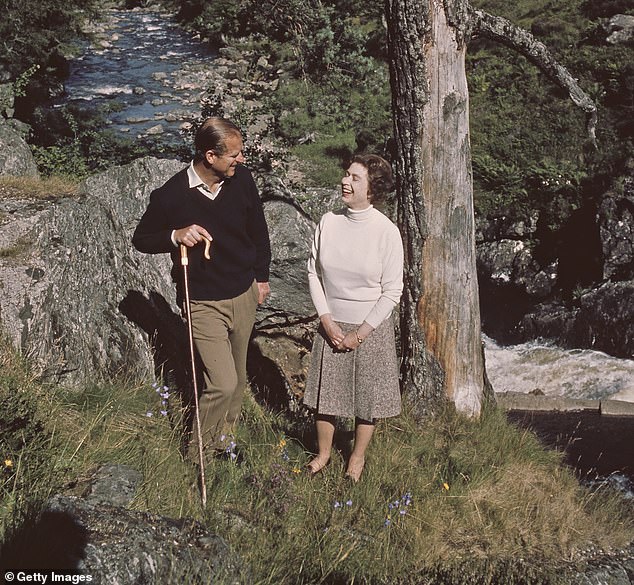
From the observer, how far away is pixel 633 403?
10547mm

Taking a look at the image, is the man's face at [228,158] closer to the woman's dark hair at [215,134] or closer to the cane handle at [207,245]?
the woman's dark hair at [215,134]

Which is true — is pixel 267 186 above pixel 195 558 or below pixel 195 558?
above

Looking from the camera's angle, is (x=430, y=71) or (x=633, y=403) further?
(x=633, y=403)

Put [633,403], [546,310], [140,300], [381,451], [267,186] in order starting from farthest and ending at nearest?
[546,310] < [633,403] < [267,186] < [140,300] < [381,451]

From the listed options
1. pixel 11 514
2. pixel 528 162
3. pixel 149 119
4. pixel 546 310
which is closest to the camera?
pixel 11 514

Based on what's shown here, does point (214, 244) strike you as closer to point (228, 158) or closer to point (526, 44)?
point (228, 158)

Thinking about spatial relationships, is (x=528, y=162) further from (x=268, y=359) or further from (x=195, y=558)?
(x=195, y=558)

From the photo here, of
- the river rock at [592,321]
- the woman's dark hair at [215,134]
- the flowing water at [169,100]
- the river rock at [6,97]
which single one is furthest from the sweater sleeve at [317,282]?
the river rock at [6,97]

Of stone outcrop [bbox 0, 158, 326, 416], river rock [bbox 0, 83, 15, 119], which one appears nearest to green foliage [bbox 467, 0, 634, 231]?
stone outcrop [bbox 0, 158, 326, 416]

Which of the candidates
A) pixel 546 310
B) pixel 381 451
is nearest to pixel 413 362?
pixel 381 451

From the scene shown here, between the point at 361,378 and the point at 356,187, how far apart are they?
3.72 ft

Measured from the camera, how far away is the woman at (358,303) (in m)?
4.69

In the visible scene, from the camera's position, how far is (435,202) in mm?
6012

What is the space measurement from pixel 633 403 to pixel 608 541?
19.2ft
